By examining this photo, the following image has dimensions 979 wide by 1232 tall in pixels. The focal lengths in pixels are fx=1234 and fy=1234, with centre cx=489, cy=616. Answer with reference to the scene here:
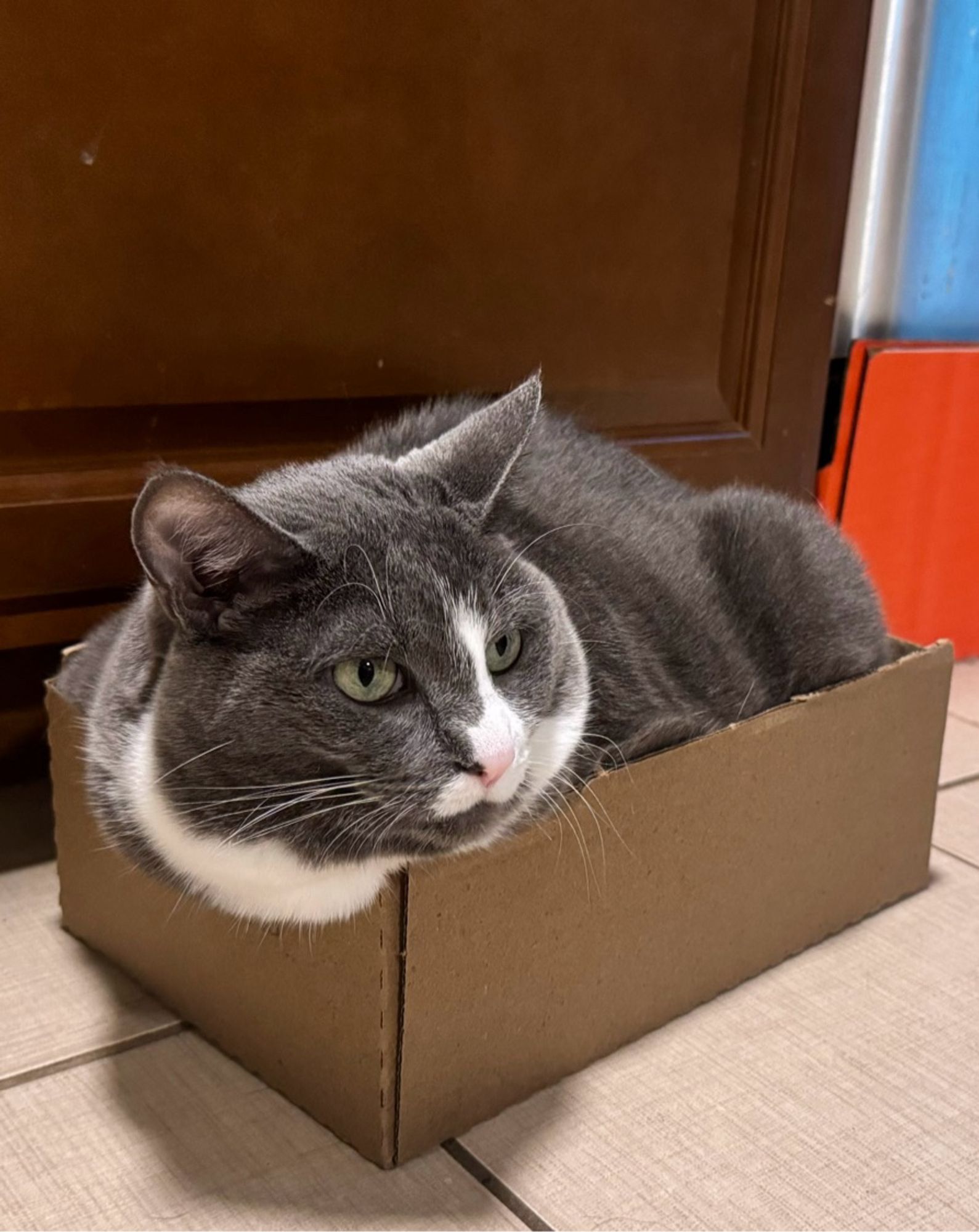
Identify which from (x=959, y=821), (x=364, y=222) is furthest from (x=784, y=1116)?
(x=364, y=222)

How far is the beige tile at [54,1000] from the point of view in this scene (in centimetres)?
104

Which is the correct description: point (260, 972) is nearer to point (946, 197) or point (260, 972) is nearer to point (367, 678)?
point (367, 678)

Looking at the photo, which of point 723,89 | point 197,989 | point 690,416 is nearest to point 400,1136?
point 197,989

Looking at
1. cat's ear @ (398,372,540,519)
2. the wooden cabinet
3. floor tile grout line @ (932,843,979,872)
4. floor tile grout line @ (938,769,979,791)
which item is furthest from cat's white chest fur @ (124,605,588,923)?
floor tile grout line @ (938,769,979,791)

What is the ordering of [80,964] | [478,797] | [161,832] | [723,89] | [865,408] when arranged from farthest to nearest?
[865,408] → [723,89] → [80,964] → [161,832] → [478,797]

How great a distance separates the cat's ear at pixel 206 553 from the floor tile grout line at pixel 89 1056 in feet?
1.44

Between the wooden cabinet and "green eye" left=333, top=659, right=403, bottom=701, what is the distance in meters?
0.55

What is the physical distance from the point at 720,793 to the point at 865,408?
0.98 meters

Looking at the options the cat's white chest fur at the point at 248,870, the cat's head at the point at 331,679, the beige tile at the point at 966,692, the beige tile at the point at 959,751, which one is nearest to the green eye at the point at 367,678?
the cat's head at the point at 331,679

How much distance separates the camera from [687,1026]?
1.09 metres

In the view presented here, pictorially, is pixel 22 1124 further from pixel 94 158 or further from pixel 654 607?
pixel 94 158

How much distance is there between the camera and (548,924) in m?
0.96

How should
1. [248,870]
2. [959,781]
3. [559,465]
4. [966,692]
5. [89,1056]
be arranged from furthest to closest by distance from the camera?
[966,692] < [959,781] < [559,465] < [89,1056] < [248,870]

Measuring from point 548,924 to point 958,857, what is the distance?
0.65 metres
